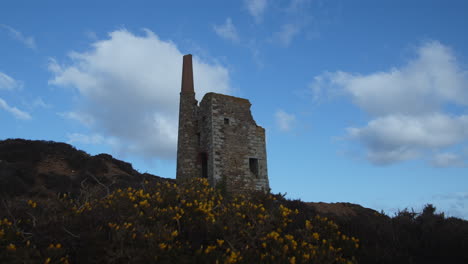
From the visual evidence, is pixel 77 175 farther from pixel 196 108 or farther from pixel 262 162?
pixel 262 162

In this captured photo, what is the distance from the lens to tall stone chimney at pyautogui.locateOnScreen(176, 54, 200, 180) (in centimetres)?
1791

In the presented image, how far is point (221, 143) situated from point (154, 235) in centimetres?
1142

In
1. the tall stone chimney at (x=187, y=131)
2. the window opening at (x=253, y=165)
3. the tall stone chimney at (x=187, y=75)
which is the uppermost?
the tall stone chimney at (x=187, y=75)

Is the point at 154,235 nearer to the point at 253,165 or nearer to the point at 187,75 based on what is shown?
the point at 253,165

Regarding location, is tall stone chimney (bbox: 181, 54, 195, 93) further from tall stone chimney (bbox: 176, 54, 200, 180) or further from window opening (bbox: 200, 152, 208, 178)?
window opening (bbox: 200, 152, 208, 178)

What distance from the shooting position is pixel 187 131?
61.5ft

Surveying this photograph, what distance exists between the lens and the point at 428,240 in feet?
28.9

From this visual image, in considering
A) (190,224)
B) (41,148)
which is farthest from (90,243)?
(41,148)

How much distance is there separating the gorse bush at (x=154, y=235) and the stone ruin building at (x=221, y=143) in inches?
343

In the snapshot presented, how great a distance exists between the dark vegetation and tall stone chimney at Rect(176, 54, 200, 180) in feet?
26.8

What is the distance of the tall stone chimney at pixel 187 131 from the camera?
17.9 meters

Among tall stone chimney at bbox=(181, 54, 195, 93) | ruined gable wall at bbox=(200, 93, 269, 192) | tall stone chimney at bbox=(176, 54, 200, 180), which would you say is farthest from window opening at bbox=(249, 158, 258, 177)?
tall stone chimney at bbox=(181, 54, 195, 93)

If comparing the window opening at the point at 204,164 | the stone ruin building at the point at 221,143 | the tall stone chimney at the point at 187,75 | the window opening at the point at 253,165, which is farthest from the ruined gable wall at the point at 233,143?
the tall stone chimney at the point at 187,75

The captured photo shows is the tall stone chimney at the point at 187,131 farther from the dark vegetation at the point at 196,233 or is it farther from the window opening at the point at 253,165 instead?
the dark vegetation at the point at 196,233
